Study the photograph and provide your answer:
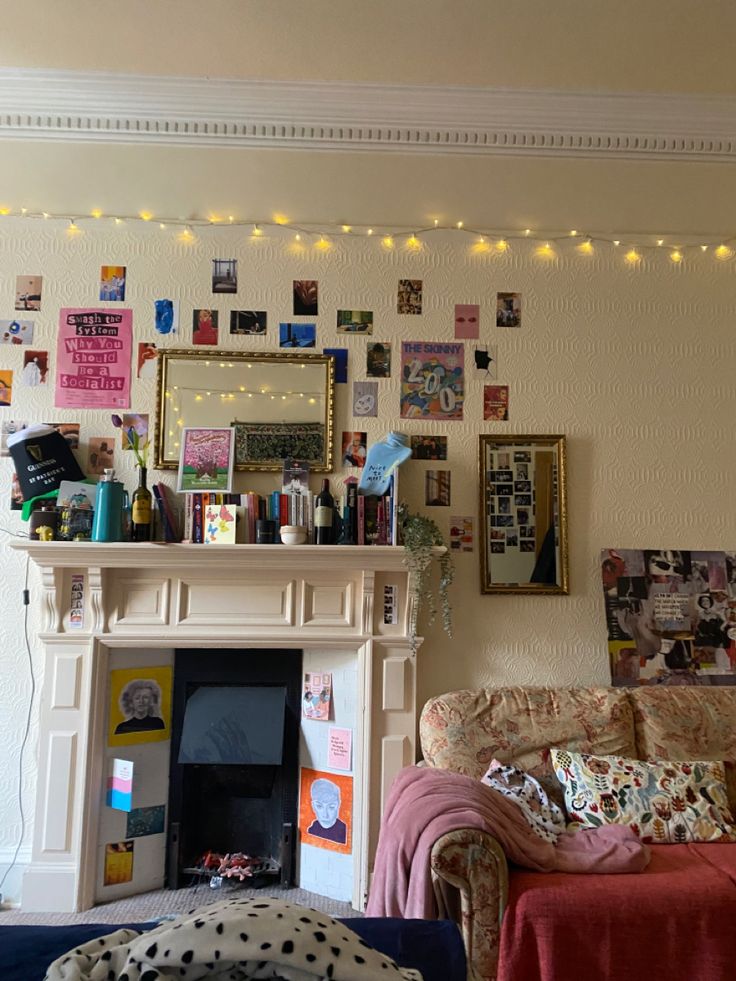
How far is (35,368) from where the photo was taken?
3.36 metres

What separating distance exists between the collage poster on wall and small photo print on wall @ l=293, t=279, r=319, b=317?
1707 mm

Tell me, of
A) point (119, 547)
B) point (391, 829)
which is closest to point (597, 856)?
point (391, 829)

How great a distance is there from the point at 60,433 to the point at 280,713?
155 centimetres

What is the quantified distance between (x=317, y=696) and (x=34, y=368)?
1.92 m

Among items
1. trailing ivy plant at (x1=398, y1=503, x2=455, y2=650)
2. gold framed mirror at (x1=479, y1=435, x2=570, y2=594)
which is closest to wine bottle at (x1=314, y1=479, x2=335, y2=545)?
trailing ivy plant at (x1=398, y1=503, x2=455, y2=650)

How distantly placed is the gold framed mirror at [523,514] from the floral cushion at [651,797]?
792 mm

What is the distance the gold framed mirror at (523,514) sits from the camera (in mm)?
3318

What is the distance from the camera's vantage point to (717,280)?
11.6 feet

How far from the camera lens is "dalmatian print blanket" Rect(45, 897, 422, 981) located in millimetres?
1168

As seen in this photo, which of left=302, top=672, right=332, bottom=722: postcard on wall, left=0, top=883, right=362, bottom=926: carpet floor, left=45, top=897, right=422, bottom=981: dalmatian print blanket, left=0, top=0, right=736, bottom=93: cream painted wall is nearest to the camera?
left=45, top=897, right=422, bottom=981: dalmatian print blanket

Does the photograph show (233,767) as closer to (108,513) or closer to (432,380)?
(108,513)

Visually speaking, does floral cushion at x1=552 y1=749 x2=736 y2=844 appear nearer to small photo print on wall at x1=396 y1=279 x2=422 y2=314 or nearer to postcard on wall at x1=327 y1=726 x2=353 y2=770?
postcard on wall at x1=327 y1=726 x2=353 y2=770

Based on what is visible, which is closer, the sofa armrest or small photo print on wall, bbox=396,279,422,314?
the sofa armrest

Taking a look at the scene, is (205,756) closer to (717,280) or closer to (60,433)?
(60,433)
